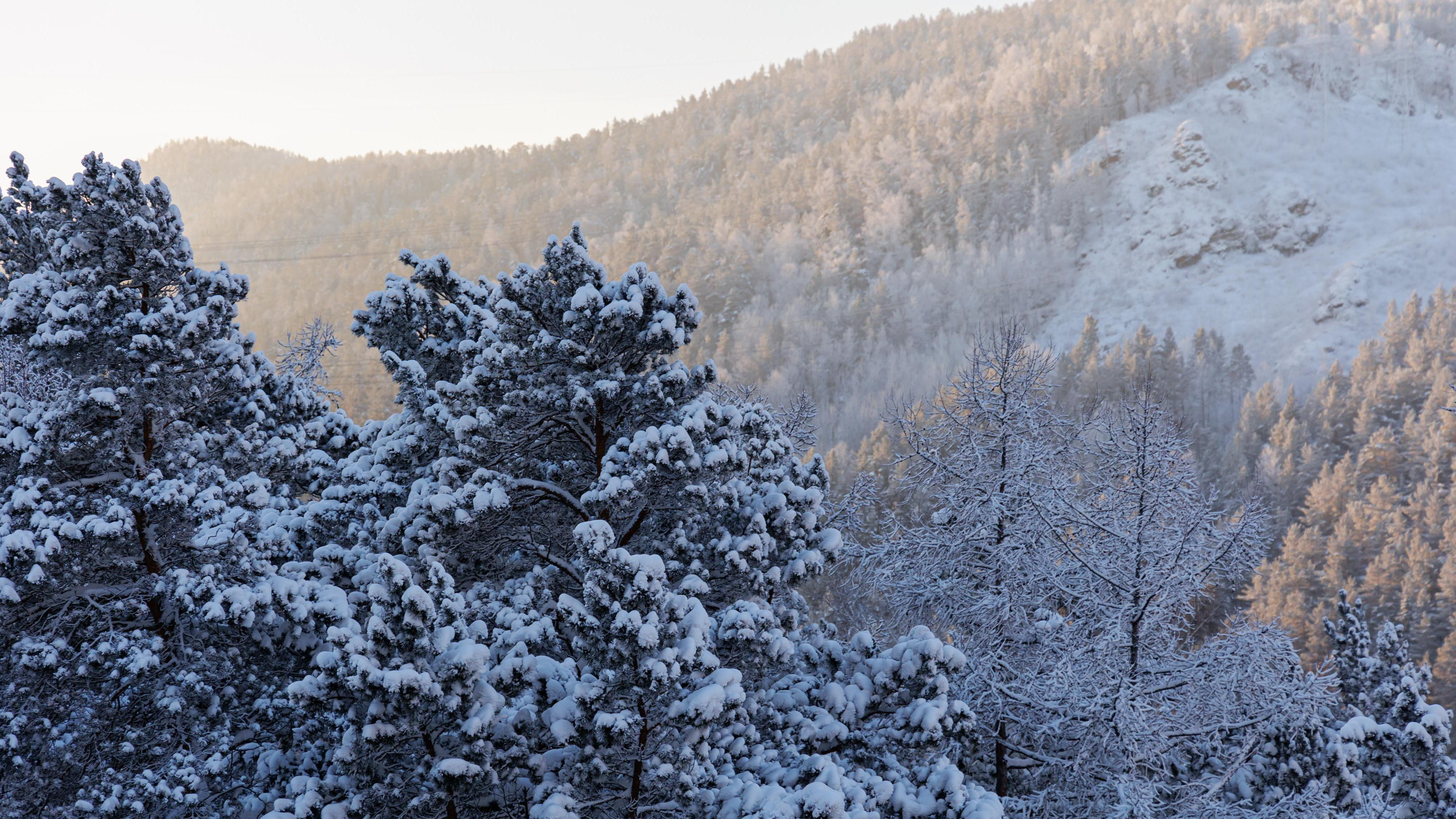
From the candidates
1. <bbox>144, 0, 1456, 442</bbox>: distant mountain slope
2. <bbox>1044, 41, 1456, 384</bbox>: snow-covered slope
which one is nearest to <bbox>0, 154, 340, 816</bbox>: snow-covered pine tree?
<bbox>144, 0, 1456, 442</bbox>: distant mountain slope

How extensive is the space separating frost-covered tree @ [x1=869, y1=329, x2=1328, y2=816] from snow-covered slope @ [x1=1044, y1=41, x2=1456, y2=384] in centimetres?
8690

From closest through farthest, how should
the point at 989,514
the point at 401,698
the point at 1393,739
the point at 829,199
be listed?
the point at 401,698 < the point at 989,514 < the point at 1393,739 < the point at 829,199

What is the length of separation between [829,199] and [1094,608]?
14446 cm

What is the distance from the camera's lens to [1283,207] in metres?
117

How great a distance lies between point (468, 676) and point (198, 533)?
421cm

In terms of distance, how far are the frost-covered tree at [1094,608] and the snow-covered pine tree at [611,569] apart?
2.74 metres

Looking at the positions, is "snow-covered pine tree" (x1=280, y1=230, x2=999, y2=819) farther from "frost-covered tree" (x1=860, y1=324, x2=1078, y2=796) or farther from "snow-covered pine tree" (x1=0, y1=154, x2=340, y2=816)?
"frost-covered tree" (x1=860, y1=324, x2=1078, y2=796)

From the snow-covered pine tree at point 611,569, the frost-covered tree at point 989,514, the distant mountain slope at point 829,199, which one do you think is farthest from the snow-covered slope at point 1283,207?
the snow-covered pine tree at point 611,569

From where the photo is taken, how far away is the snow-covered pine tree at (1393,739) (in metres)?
12.3

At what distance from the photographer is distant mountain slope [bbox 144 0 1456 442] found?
11138 cm

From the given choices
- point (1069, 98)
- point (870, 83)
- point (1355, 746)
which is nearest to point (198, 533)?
point (1355, 746)

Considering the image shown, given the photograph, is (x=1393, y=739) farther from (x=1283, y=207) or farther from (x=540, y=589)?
(x=1283, y=207)

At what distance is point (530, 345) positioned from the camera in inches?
369

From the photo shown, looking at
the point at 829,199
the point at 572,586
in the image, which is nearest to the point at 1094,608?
the point at 572,586
